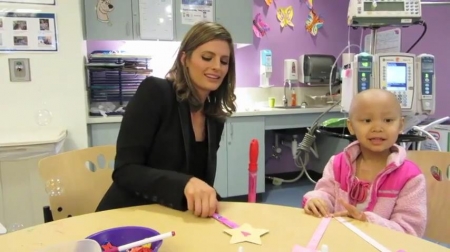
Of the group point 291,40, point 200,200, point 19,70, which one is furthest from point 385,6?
point 19,70

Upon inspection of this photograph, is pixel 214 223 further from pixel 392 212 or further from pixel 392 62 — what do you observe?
pixel 392 62

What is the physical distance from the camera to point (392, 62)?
205cm

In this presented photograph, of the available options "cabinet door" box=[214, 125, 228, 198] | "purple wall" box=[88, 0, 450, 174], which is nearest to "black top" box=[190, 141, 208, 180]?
"cabinet door" box=[214, 125, 228, 198]

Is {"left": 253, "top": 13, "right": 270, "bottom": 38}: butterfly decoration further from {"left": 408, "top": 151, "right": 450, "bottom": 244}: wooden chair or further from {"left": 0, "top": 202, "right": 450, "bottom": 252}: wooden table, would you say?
{"left": 0, "top": 202, "right": 450, "bottom": 252}: wooden table

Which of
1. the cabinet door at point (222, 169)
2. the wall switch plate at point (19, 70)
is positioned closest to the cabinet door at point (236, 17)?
the cabinet door at point (222, 169)

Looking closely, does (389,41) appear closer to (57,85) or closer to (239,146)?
(239,146)

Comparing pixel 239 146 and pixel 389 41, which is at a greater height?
pixel 389 41

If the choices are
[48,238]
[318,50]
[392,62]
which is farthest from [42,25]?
[318,50]

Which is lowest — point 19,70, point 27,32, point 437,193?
point 437,193

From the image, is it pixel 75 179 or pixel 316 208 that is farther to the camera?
pixel 75 179

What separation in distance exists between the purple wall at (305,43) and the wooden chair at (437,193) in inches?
87.5

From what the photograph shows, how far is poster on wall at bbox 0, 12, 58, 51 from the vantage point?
208 centimetres

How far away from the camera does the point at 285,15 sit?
11.9 feet

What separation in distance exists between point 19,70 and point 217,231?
1.90m
